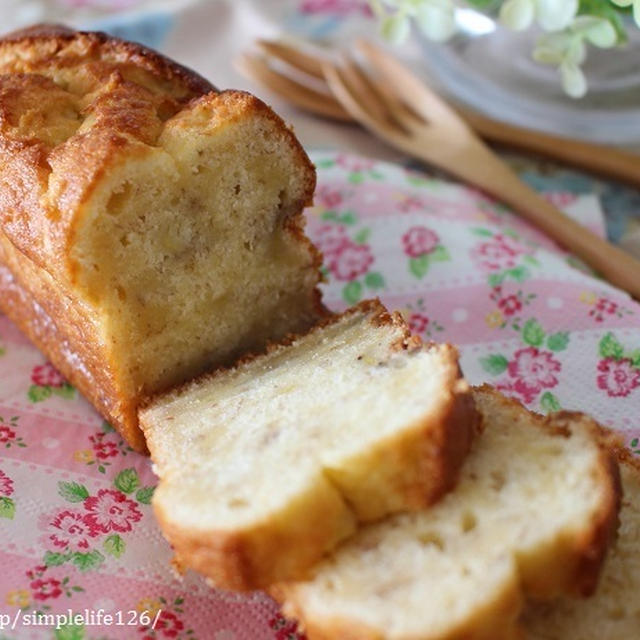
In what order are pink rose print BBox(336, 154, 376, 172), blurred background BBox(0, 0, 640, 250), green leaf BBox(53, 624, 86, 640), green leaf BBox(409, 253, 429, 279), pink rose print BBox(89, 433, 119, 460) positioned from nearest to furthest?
green leaf BBox(53, 624, 86, 640), pink rose print BBox(89, 433, 119, 460), green leaf BBox(409, 253, 429, 279), pink rose print BBox(336, 154, 376, 172), blurred background BBox(0, 0, 640, 250)

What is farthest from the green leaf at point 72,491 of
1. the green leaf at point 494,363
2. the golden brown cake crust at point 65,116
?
the green leaf at point 494,363

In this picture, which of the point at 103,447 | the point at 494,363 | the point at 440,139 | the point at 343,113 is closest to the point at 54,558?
the point at 103,447

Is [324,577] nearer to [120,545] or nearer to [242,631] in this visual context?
[242,631]

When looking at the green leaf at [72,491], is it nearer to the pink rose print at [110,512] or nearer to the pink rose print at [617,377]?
the pink rose print at [110,512]

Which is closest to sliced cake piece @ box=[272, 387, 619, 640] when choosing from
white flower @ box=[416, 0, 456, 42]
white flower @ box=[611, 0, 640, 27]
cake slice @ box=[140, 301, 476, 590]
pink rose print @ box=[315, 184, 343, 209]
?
cake slice @ box=[140, 301, 476, 590]

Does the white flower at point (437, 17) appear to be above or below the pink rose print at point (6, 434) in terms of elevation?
above

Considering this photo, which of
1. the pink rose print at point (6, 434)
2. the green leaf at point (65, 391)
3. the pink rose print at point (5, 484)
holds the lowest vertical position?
the green leaf at point (65, 391)

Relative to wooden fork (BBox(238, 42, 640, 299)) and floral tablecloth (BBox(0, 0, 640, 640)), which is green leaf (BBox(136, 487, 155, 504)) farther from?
wooden fork (BBox(238, 42, 640, 299))

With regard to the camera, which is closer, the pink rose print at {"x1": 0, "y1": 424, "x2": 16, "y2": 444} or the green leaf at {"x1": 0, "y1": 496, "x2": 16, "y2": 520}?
the green leaf at {"x1": 0, "y1": 496, "x2": 16, "y2": 520}
